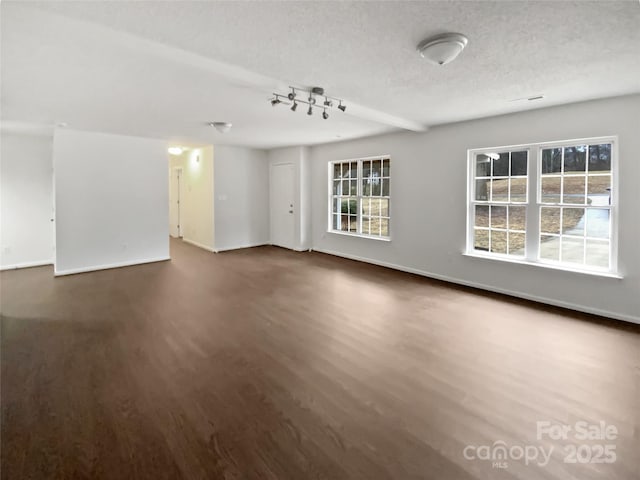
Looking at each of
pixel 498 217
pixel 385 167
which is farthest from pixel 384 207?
pixel 498 217

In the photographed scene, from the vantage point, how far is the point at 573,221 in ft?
13.0

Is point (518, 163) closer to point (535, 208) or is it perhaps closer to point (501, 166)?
point (501, 166)

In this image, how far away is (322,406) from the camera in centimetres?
214

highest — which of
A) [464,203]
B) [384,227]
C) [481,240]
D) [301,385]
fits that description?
[464,203]

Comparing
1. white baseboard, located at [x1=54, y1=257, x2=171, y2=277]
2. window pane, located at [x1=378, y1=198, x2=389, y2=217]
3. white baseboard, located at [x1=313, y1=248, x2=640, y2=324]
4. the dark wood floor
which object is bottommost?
the dark wood floor

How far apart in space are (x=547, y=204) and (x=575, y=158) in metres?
0.59

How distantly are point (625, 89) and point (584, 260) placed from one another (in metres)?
1.85

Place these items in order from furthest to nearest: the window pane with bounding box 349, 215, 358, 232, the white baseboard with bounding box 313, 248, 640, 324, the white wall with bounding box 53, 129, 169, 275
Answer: the window pane with bounding box 349, 215, 358, 232, the white wall with bounding box 53, 129, 169, 275, the white baseboard with bounding box 313, 248, 640, 324

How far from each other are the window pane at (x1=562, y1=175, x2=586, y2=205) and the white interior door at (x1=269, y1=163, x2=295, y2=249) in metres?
5.20

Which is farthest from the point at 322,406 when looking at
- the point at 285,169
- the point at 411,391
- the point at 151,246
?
the point at 285,169

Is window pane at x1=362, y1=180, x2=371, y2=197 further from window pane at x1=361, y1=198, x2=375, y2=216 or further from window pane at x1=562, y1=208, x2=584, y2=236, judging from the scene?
window pane at x1=562, y1=208, x2=584, y2=236

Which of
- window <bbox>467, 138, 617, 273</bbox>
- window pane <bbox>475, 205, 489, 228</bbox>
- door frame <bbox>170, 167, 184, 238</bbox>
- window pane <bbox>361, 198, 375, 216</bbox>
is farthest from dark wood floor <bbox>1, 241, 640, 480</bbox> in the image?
door frame <bbox>170, 167, 184, 238</bbox>

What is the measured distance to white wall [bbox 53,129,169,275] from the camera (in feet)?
17.9

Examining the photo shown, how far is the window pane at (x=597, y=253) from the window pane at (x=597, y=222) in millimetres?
84
